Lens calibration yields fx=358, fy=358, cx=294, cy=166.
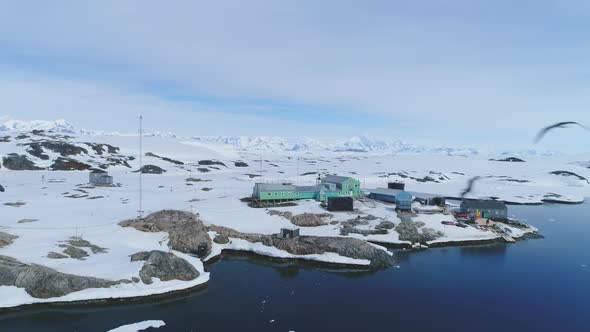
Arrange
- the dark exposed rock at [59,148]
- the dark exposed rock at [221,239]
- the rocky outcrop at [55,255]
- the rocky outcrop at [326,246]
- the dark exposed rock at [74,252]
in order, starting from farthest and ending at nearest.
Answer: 1. the dark exposed rock at [59,148]
2. the dark exposed rock at [221,239]
3. the rocky outcrop at [326,246]
4. the dark exposed rock at [74,252]
5. the rocky outcrop at [55,255]

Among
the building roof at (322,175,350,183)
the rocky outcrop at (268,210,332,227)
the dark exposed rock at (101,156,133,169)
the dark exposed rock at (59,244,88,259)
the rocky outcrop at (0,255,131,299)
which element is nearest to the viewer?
the rocky outcrop at (0,255,131,299)

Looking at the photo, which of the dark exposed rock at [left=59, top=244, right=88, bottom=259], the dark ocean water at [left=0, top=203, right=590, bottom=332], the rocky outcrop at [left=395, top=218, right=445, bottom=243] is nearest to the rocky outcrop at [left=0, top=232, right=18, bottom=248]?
the dark exposed rock at [left=59, top=244, right=88, bottom=259]

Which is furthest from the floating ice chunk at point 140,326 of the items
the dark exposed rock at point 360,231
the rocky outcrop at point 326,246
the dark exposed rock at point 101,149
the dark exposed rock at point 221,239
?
the dark exposed rock at point 101,149

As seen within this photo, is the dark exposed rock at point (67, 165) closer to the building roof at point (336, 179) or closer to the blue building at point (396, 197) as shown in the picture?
the building roof at point (336, 179)

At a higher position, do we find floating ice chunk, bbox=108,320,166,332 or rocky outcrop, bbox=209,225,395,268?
rocky outcrop, bbox=209,225,395,268

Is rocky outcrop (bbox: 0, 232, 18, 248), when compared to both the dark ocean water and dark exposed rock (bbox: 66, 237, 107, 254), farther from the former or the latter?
the dark ocean water

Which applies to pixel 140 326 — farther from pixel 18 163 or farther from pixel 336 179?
pixel 18 163
